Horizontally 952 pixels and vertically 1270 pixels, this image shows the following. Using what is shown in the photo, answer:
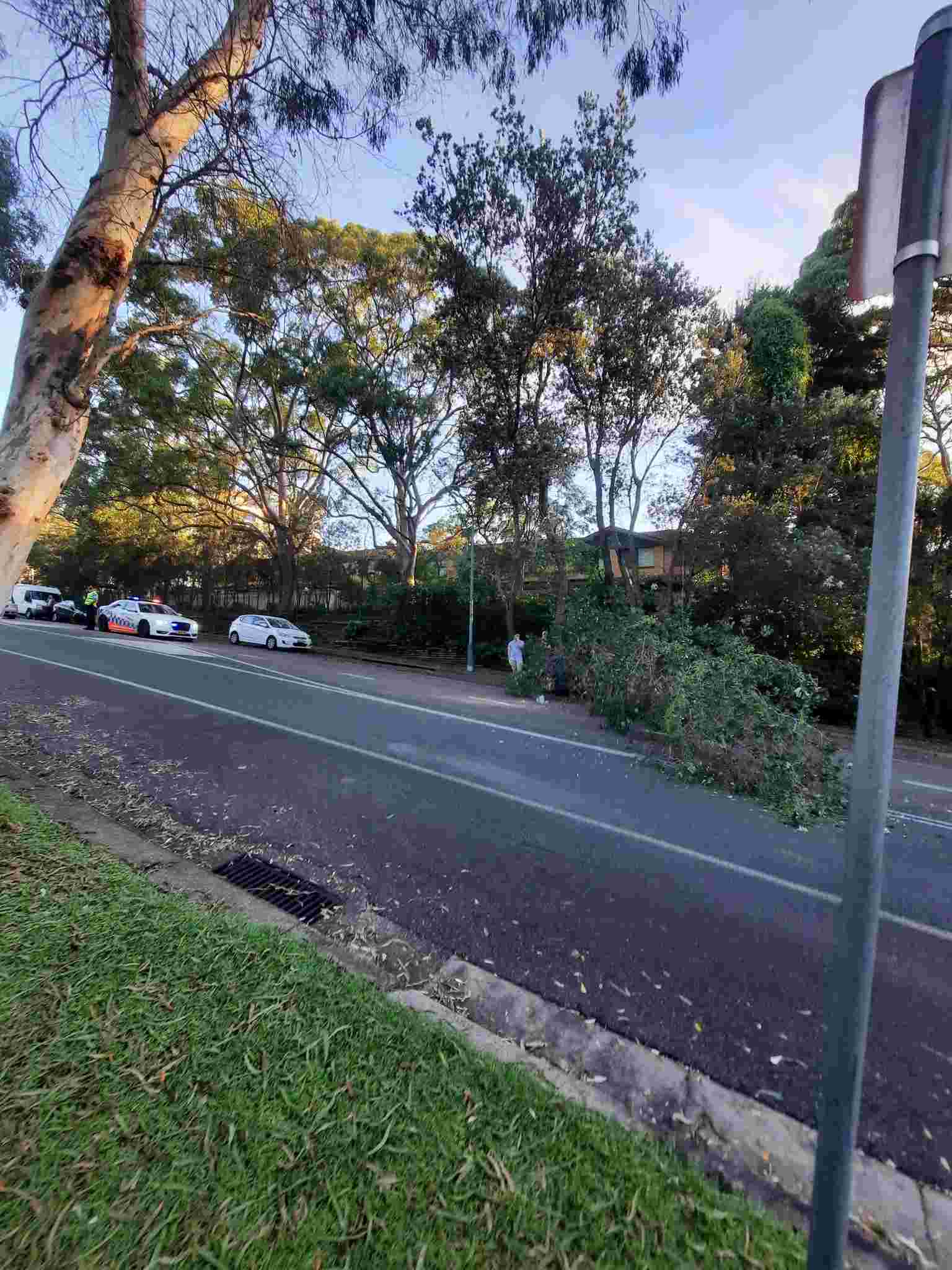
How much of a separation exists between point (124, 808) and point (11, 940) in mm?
2228

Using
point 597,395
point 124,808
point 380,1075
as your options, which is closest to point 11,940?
point 380,1075

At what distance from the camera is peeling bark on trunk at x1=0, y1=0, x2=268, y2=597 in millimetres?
3363

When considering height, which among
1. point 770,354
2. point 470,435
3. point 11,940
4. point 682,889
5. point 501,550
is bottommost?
point 682,889

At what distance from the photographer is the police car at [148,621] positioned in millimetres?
22625

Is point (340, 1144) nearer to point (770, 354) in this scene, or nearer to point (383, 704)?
point (383, 704)

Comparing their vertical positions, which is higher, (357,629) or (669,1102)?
(357,629)

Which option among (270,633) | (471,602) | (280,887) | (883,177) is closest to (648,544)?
(471,602)

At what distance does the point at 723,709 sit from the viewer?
7.46m

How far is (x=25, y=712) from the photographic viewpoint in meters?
7.68

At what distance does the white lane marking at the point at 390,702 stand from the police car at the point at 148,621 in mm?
5943

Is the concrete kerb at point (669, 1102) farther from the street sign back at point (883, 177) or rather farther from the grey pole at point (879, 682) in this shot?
the street sign back at point (883, 177)

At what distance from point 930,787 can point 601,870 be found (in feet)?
22.9

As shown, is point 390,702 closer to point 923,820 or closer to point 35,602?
point 923,820

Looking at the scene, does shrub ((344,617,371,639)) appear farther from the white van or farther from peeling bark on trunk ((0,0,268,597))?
peeling bark on trunk ((0,0,268,597))
